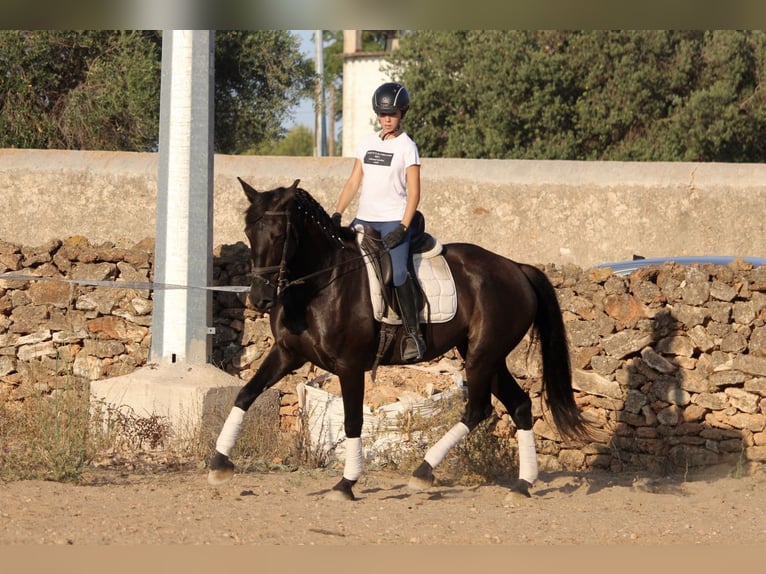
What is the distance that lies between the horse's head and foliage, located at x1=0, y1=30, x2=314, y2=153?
458 inches

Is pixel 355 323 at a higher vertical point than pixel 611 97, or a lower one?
lower

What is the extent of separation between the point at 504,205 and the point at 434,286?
483 cm

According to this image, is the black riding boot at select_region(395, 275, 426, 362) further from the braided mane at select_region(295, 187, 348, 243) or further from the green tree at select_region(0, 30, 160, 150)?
the green tree at select_region(0, 30, 160, 150)

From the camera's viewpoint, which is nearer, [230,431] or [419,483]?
[230,431]

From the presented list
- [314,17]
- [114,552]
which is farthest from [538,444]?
[314,17]

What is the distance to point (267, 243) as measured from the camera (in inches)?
313

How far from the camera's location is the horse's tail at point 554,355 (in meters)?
9.62

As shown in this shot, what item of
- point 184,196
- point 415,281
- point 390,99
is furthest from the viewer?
point 184,196

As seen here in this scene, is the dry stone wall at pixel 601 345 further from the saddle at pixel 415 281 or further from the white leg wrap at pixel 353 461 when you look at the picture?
the white leg wrap at pixel 353 461

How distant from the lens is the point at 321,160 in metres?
13.8

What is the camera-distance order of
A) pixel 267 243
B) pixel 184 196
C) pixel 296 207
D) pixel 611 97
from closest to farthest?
1. pixel 267 243
2. pixel 296 207
3. pixel 184 196
4. pixel 611 97

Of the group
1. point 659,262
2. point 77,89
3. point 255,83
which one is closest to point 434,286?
point 659,262

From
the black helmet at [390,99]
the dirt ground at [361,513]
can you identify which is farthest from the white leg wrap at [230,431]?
the black helmet at [390,99]

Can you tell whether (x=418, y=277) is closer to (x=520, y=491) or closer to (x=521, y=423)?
(x=521, y=423)
